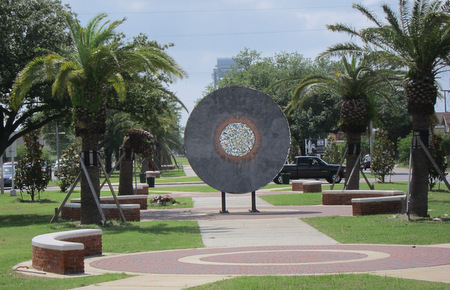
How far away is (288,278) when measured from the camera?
945 centimetres

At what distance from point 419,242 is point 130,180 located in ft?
55.9

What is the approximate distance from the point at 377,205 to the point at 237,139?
6139 mm

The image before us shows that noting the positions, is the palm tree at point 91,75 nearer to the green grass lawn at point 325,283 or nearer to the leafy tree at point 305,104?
the green grass lawn at point 325,283

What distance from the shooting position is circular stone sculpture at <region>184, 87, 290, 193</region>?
24.4 meters

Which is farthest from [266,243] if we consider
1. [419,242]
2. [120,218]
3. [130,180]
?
[130,180]

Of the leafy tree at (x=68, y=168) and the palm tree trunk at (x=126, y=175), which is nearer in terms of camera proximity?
the palm tree trunk at (x=126, y=175)

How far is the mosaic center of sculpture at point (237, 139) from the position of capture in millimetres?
24453

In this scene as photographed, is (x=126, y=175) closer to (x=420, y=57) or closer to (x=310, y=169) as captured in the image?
(x=420, y=57)

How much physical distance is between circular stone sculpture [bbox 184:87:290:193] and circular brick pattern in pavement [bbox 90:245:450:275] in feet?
33.7

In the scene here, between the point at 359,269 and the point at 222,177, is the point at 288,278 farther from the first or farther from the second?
the point at 222,177

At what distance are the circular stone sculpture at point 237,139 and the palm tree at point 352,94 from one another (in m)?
2.39

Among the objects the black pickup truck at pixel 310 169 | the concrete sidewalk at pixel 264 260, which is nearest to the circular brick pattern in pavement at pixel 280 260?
the concrete sidewalk at pixel 264 260

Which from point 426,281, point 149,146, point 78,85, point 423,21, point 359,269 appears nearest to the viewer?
point 426,281

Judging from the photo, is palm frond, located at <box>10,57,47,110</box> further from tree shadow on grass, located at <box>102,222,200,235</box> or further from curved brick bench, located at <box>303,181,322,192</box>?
curved brick bench, located at <box>303,181,322,192</box>
